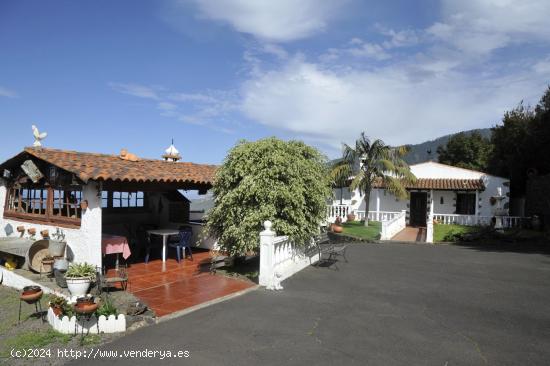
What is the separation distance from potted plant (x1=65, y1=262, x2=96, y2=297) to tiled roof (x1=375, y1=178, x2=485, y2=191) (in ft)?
63.1

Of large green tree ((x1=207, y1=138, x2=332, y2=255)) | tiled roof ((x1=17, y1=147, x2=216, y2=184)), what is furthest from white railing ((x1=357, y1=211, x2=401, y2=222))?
large green tree ((x1=207, y1=138, x2=332, y2=255))

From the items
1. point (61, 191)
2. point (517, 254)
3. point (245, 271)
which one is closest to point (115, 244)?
point (61, 191)

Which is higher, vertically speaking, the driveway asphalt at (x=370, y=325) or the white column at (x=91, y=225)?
the white column at (x=91, y=225)

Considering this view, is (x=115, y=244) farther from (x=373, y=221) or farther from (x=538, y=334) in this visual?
(x=373, y=221)

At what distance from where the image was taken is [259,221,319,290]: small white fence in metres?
8.16

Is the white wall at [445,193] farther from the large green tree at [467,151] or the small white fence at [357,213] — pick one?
the large green tree at [467,151]

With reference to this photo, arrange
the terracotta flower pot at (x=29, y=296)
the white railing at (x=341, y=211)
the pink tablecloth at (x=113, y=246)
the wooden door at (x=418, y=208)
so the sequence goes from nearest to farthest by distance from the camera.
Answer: the terracotta flower pot at (x=29, y=296) < the pink tablecloth at (x=113, y=246) < the white railing at (x=341, y=211) < the wooden door at (x=418, y=208)

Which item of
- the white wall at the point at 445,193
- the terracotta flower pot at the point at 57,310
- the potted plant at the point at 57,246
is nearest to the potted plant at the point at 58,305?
the terracotta flower pot at the point at 57,310

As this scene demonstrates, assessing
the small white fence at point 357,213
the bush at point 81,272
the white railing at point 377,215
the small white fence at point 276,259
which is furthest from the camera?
the white railing at point 377,215

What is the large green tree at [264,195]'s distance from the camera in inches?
356

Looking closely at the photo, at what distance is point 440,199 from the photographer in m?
23.7

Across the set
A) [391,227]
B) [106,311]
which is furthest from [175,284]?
[391,227]

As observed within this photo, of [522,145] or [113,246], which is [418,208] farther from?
[113,246]

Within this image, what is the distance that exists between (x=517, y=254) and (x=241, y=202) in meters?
10.3
